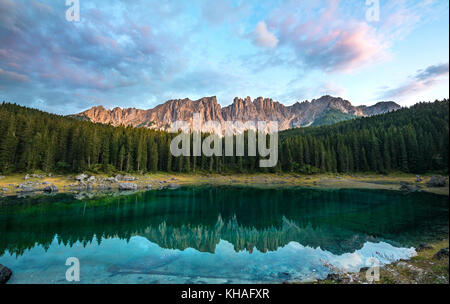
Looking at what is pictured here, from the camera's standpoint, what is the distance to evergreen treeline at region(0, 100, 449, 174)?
60066mm

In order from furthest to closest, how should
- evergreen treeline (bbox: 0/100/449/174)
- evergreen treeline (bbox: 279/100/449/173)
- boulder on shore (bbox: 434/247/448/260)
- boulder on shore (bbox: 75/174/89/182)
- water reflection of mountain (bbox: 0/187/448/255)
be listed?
evergreen treeline (bbox: 279/100/449/173) → evergreen treeline (bbox: 0/100/449/174) → boulder on shore (bbox: 75/174/89/182) → water reflection of mountain (bbox: 0/187/448/255) → boulder on shore (bbox: 434/247/448/260)

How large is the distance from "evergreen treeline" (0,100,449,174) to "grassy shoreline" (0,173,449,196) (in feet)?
16.2

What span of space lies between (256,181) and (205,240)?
61021 mm

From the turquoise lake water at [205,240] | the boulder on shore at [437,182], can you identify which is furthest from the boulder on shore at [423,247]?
the boulder on shore at [437,182]

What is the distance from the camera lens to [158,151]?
89.5 metres

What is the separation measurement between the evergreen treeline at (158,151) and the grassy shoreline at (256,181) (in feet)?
16.2

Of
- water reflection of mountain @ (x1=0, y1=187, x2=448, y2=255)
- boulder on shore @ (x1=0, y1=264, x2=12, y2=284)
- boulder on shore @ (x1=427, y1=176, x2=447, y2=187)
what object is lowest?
water reflection of mountain @ (x1=0, y1=187, x2=448, y2=255)

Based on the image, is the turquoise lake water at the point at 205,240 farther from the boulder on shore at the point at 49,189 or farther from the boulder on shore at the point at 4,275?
the boulder on shore at the point at 49,189

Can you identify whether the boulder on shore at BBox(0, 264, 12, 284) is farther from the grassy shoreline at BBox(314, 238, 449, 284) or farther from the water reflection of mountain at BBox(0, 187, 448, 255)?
the grassy shoreline at BBox(314, 238, 449, 284)

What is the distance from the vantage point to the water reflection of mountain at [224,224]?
60.1ft

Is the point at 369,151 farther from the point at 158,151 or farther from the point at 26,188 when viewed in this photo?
the point at 26,188

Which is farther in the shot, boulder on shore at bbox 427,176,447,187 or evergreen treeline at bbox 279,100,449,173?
evergreen treeline at bbox 279,100,449,173

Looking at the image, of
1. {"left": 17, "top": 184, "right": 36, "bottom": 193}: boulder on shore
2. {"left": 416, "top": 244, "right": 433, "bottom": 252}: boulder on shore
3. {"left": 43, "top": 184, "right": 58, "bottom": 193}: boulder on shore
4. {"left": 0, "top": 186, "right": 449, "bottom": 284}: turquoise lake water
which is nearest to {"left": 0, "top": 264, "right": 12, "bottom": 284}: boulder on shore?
{"left": 0, "top": 186, "right": 449, "bottom": 284}: turquoise lake water
